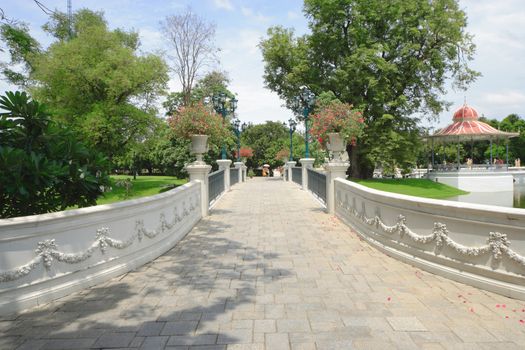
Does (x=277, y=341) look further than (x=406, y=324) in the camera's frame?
No

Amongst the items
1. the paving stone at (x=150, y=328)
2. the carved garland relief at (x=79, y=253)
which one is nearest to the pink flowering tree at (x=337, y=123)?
the carved garland relief at (x=79, y=253)

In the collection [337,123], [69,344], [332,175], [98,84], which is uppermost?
[98,84]

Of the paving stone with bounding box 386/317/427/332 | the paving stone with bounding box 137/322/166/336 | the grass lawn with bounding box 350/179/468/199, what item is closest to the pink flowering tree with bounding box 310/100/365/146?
the paving stone with bounding box 386/317/427/332

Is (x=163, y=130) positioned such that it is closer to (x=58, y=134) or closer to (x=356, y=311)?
(x=58, y=134)

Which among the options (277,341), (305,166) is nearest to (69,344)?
(277,341)

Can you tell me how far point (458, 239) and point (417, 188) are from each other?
1109 inches

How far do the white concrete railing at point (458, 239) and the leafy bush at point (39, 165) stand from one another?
5.30 m

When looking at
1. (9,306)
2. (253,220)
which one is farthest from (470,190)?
(9,306)

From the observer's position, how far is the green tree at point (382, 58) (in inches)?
1144

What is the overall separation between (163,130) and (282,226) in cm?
2518

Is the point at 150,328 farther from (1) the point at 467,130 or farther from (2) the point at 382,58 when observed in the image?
(1) the point at 467,130

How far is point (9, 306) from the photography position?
4.35 m

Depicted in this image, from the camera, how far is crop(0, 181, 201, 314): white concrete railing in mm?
4363

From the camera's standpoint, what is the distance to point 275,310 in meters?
4.38
